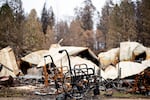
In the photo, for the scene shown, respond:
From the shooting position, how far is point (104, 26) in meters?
76.1

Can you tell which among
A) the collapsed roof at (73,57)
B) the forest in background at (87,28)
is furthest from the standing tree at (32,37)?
the collapsed roof at (73,57)

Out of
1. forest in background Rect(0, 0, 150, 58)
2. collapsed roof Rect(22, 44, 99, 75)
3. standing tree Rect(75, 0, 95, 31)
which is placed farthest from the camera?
standing tree Rect(75, 0, 95, 31)

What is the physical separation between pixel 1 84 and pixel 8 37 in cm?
2920

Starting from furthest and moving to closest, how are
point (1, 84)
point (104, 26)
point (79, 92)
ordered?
point (104, 26) < point (1, 84) < point (79, 92)

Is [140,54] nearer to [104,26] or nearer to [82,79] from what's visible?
[82,79]

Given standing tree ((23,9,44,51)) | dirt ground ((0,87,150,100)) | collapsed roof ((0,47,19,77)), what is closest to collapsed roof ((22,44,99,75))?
collapsed roof ((0,47,19,77))

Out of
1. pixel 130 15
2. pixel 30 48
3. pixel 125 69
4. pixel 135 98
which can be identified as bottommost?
pixel 135 98

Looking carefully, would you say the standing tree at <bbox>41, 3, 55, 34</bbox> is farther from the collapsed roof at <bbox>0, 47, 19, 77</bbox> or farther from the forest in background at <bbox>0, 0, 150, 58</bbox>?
the collapsed roof at <bbox>0, 47, 19, 77</bbox>

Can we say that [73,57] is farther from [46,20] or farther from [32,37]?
[46,20]

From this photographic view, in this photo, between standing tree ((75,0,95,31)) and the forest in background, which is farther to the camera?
standing tree ((75,0,95,31))

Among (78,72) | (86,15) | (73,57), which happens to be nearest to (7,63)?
(73,57)

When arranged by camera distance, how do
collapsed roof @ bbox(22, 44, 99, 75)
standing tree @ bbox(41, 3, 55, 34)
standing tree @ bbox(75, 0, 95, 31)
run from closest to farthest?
collapsed roof @ bbox(22, 44, 99, 75) < standing tree @ bbox(75, 0, 95, 31) < standing tree @ bbox(41, 3, 55, 34)

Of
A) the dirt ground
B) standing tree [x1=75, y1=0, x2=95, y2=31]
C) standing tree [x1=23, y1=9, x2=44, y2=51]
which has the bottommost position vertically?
the dirt ground

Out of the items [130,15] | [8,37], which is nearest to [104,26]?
[130,15]
